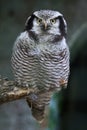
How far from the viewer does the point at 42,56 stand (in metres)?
3.11

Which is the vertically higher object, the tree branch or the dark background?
the tree branch

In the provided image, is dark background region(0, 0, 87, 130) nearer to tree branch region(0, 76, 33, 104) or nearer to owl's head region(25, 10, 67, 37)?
owl's head region(25, 10, 67, 37)

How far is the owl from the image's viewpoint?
9.95 ft

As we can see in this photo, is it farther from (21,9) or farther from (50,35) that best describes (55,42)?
(21,9)

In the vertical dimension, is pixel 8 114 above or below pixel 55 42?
below

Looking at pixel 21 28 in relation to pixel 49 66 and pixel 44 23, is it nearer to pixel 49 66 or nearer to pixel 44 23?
pixel 49 66

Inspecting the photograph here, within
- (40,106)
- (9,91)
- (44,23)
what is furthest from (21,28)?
(9,91)

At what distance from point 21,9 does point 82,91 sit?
2.77ft

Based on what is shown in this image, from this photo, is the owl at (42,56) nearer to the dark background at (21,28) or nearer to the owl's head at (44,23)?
the owl's head at (44,23)

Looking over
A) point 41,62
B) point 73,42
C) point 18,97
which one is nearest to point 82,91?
point 73,42

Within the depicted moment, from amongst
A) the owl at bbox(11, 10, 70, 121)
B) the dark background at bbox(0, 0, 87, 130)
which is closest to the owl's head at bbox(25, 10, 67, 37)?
the owl at bbox(11, 10, 70, 121)

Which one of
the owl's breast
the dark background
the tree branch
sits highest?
the tree branch

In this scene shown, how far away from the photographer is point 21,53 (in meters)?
3.09

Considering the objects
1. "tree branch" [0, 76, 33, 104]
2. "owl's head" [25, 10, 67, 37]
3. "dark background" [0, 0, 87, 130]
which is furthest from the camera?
"dark background" [0, 0, 87, 130]
